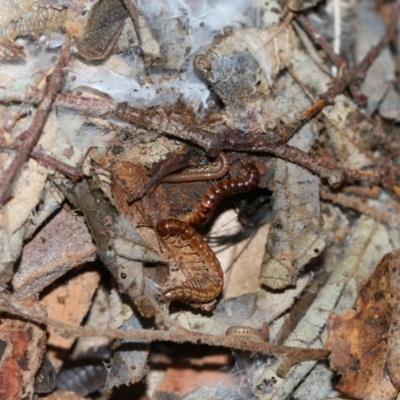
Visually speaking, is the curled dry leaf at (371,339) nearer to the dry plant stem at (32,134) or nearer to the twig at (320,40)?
the twig at (320,40)

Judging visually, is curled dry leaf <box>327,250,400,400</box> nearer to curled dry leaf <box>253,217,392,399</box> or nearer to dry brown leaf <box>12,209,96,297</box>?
curled dry leaf <box>253,217,392,399</box>

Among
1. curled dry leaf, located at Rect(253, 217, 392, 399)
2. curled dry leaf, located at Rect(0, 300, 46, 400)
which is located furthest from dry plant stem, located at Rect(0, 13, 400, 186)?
curled dry leaf, located at Rect(0, 300, 46, 400)

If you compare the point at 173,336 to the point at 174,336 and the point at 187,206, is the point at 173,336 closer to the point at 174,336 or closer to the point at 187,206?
the point at 174,336

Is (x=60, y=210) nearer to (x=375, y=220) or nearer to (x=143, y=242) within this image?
(x=143, y=242)

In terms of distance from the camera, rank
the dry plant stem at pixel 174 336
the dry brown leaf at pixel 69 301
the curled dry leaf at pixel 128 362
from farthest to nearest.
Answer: the dry brown leaf at pixel 69 301, the curled dry leaf at pixel 128 362, the dry plant stem at pixel 174 336

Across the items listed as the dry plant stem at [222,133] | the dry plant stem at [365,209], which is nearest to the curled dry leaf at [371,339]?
the dry plant stem at [365,209]

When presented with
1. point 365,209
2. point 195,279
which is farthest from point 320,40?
point 195,279
